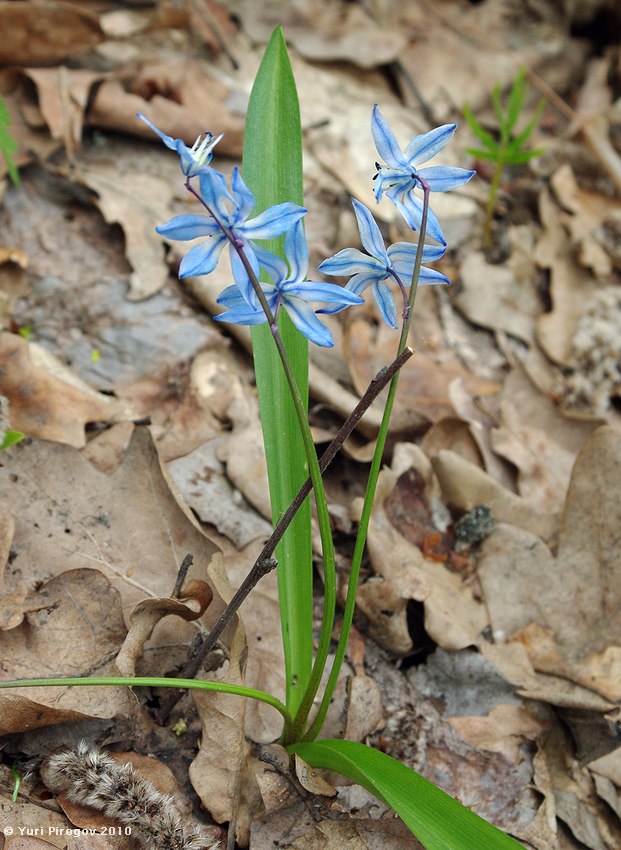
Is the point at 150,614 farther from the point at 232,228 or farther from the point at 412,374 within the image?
the point at 412,374

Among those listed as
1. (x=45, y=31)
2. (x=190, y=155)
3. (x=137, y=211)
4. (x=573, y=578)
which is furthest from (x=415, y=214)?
(x=45, y=31)

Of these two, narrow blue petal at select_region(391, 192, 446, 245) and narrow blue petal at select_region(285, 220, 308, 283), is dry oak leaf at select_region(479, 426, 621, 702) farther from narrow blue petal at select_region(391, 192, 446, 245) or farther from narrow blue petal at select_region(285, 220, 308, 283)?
narrow blue petal at select_region(285, 220, 308, 283)

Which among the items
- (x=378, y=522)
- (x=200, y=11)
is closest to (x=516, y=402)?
(x=378, y=522)

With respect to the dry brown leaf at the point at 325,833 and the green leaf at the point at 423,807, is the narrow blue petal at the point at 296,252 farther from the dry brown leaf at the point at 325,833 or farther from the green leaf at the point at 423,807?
the dry brown leaf at the point at 325,833

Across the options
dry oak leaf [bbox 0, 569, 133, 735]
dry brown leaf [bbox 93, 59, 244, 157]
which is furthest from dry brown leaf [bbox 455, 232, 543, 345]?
dry oak leaf [bbox 0, 569, 133, 735]

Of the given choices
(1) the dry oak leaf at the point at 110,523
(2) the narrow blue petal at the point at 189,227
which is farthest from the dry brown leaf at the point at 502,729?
(2) the narrow blue petal at the point at 189,227
